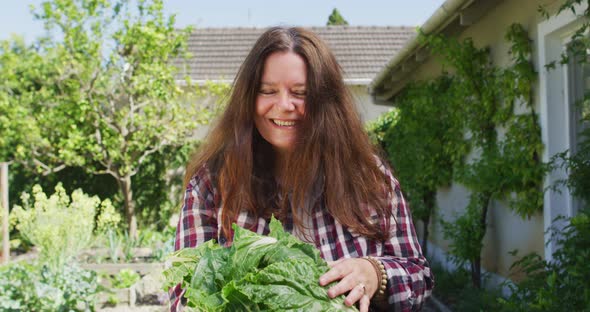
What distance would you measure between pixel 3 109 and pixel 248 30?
30.7 feet

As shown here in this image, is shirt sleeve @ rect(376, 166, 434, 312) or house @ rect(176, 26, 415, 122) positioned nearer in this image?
shirt sleeve @ rect(376, 166, 434, 312)

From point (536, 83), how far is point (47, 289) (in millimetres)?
4704

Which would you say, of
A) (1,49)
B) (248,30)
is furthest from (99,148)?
(248,30)

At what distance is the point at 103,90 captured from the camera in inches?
490

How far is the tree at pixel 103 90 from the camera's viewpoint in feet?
39.4

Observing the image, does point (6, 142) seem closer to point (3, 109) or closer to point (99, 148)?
point (3, 109)

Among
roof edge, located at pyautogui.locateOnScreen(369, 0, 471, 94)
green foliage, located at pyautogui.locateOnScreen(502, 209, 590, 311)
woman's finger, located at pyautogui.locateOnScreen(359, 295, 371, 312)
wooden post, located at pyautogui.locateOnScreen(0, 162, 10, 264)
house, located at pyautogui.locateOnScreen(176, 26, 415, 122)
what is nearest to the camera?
woman's finger, located at pyautogui.locateOnScreen(359, 295, 371, 312)

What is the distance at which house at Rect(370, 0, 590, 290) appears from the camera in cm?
518

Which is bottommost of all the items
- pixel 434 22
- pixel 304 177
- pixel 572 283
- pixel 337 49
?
pixel 572 283

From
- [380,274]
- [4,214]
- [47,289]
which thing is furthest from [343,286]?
[4,214]

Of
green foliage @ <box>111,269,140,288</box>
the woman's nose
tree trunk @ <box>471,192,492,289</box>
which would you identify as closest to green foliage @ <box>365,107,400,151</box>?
tree trunk @ <box>471,192,492,289</box>

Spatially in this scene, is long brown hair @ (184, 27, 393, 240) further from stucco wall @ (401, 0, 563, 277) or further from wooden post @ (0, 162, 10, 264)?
wooden post @ (0, 162, 10, 264)

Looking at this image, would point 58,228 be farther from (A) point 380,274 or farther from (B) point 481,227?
(A) point 380,274

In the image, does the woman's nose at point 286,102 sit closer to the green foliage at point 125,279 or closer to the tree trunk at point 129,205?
the green foliage at point 125,279
